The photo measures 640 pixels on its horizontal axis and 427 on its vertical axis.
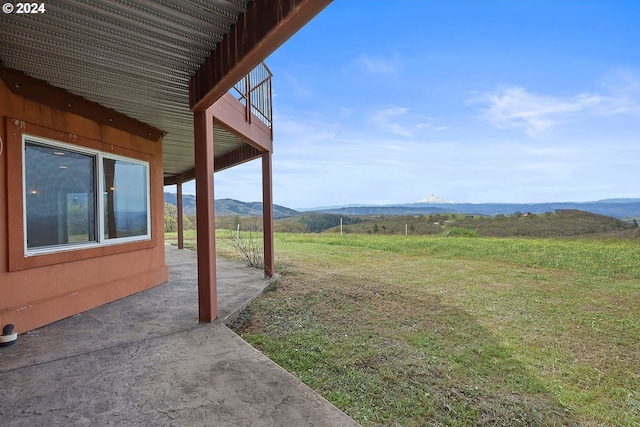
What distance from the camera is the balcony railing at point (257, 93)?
16.2ft

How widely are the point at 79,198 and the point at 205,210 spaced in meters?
1.92

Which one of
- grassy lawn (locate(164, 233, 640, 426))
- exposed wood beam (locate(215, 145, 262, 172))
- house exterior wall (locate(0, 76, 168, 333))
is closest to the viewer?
grassy lawn (locate(164, 233, 640, 426))

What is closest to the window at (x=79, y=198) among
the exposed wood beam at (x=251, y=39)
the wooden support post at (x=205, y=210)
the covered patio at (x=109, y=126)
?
the covered patio at (x=109, y=126)

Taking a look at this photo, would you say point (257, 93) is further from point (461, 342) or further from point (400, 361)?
point (461, 342)

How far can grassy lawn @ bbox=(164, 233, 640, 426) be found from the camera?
7.79 feet

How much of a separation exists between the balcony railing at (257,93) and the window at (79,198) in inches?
78.0

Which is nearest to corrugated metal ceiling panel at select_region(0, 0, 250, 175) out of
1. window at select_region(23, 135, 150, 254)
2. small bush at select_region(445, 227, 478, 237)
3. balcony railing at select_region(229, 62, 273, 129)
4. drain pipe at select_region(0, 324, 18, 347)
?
window at select_region(23, 135, 150, 254)

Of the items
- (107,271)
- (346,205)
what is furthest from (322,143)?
(107,271)

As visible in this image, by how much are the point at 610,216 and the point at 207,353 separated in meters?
20.5

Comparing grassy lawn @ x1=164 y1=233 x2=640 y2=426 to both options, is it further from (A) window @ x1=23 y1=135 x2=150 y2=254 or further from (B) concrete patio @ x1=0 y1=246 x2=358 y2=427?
(A) window @ x1=23 y1=135 x2=150 y2=254

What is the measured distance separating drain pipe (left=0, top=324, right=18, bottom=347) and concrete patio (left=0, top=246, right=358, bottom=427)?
0.07 m

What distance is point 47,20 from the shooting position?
2.22 m

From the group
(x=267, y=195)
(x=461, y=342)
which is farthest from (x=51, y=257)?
(x=461, y=342)

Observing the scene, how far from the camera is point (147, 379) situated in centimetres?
233
